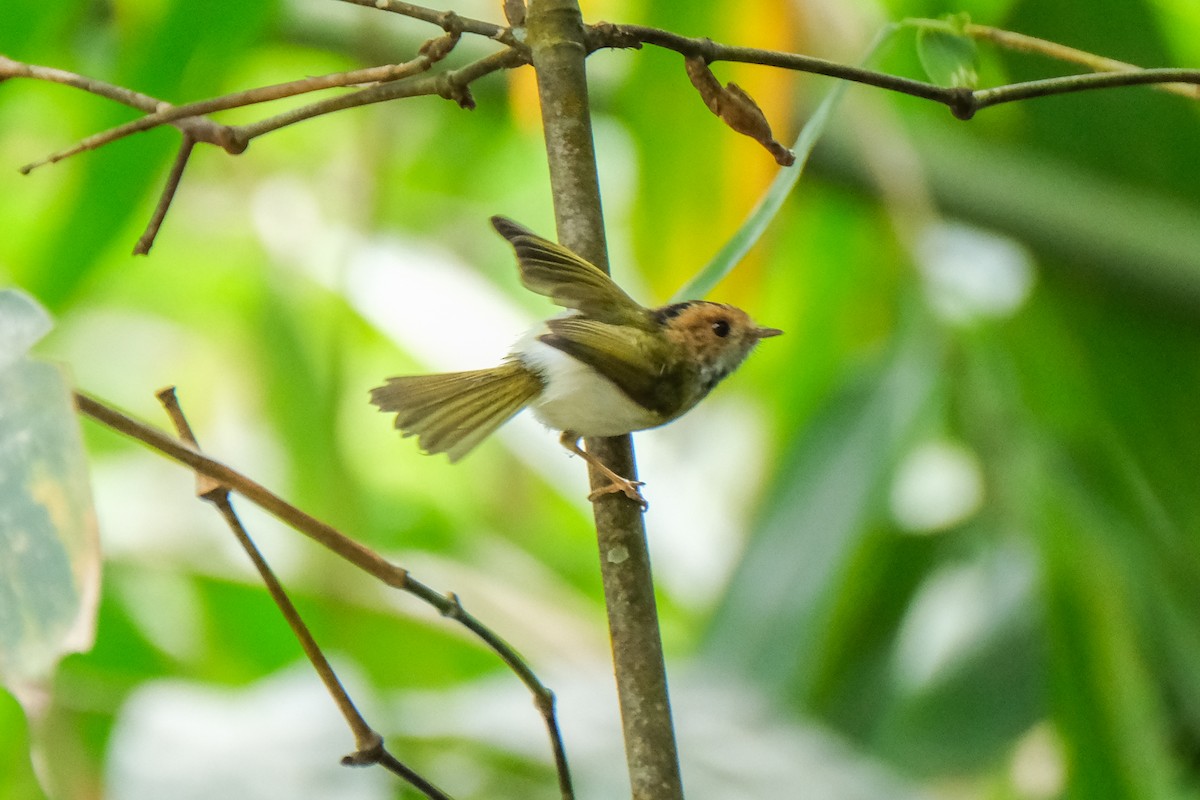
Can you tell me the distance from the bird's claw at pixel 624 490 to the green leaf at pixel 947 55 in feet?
1.13

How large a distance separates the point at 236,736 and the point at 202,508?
149 centimetres

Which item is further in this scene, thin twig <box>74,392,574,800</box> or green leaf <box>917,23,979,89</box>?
green leaf <box>917,23,979,89</box>

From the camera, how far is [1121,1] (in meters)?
1.65

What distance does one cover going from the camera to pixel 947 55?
2.92 feet

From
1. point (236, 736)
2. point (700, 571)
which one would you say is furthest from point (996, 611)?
point (236, 736)

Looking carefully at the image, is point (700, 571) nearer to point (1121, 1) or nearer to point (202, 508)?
point (202, 508)

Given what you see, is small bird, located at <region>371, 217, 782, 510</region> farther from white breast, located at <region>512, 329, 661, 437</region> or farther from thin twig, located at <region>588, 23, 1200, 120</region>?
thin twig, located at <region>588, 23, 1200, 120</region>

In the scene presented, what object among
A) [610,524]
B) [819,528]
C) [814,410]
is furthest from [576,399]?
[814,410]

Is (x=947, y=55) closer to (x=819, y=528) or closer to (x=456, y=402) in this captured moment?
(x=456, y=402)

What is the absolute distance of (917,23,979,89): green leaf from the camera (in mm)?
879

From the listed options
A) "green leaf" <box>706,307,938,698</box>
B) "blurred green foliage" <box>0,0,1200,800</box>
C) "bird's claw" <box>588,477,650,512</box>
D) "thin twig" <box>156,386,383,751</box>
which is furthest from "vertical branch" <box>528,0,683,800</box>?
"green leaf" <box>706,307,938,698</box>

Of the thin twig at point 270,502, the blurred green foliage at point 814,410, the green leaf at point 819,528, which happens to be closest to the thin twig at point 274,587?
the thin twig at point 270,502

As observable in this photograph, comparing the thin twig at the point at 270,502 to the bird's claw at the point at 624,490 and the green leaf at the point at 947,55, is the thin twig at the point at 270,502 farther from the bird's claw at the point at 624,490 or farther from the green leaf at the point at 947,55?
the green leaf at the point at 947,55

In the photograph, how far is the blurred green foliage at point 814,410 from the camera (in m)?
1.53
